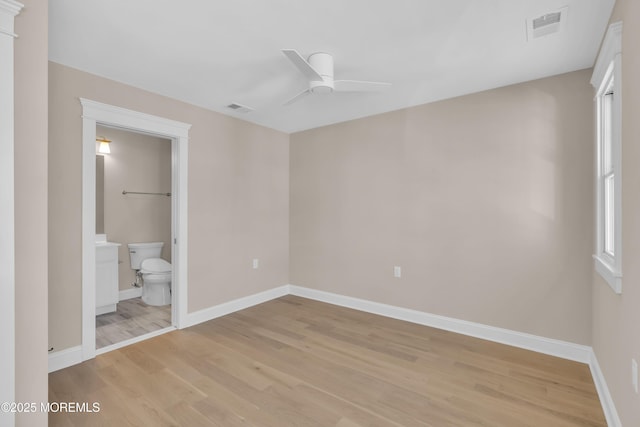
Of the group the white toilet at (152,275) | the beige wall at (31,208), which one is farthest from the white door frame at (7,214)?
the white toilet at (152,275)

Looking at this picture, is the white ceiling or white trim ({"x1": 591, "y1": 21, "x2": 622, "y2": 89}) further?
the white ceiling

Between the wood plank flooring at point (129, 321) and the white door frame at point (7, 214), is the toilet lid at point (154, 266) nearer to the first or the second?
the wood plank flooring at point (129, 321)

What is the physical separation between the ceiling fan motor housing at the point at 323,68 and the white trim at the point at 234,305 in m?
2.70

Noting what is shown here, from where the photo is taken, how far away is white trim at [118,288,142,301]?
14.0ft

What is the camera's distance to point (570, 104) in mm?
2568

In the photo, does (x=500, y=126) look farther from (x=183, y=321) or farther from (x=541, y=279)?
(x=183, y=321)

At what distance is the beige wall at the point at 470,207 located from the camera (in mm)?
2580

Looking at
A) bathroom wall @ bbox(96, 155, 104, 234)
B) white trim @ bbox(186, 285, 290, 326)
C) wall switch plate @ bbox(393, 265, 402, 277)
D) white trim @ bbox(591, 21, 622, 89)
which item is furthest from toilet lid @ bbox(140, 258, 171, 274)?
white trim @ bbox(591, 21, 622, 89)

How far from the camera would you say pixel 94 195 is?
2.63m

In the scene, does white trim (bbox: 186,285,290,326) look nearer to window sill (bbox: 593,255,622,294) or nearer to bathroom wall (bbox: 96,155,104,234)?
bathroom wall (bbox: 96,155,104,234)

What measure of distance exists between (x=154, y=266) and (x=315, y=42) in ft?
11.4

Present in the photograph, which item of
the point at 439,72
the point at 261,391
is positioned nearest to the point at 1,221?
the point at 261,391

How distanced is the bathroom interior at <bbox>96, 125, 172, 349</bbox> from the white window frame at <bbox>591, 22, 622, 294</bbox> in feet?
12.8

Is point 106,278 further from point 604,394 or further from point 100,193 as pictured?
point 604,394
